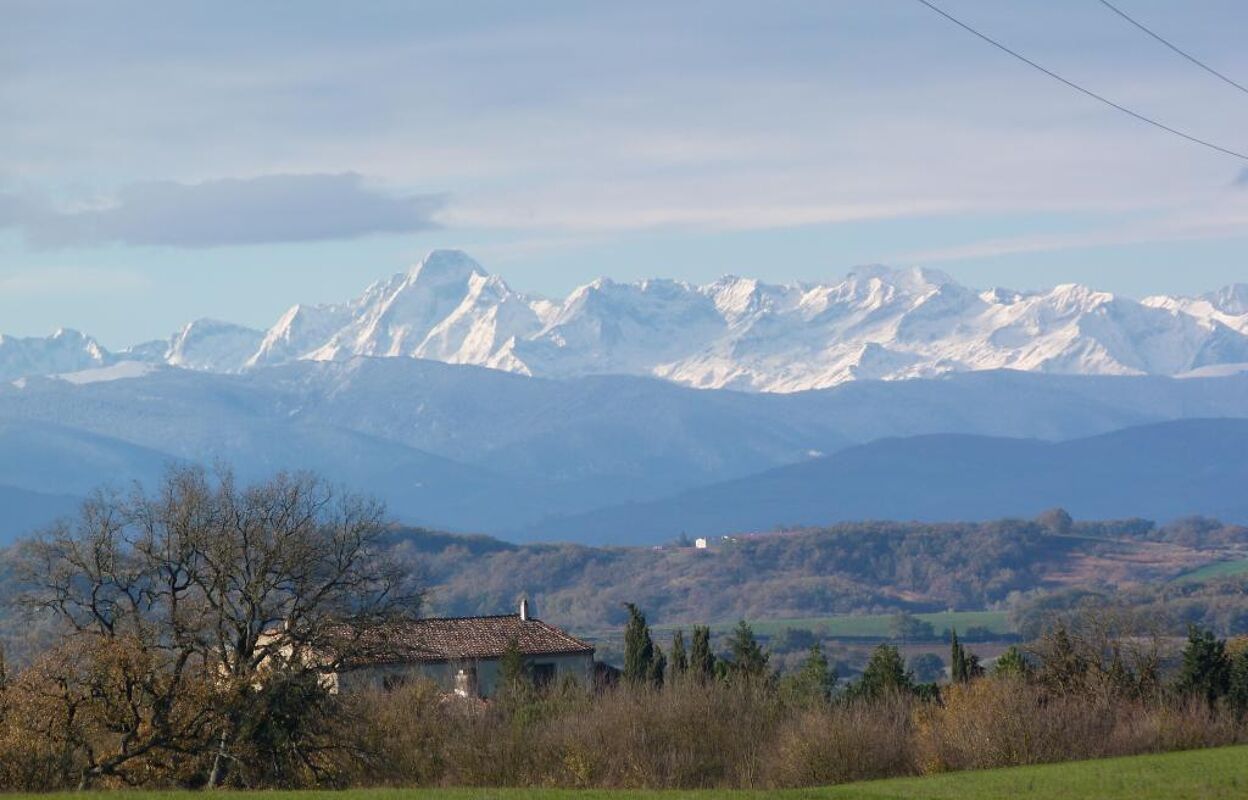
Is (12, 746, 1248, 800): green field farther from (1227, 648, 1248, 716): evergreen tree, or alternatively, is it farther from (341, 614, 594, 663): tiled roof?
(341, 614, 594, 663): tiled roof

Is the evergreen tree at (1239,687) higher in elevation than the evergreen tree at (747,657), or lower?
lower

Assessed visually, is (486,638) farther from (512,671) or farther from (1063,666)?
(1063,666)

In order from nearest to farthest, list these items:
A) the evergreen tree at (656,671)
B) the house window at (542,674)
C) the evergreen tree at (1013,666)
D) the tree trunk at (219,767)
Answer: the tree trunk at (219,767)
the evergreen tree at (1013,666)
the evergreen tree at (656,671)
the house window at (542,674)

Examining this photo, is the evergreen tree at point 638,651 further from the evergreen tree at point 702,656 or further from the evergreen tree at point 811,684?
the evergreen tree at point 811,684

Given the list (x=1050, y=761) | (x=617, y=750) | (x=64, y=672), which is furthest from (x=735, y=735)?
(x=64, y=672)

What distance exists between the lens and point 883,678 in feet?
267

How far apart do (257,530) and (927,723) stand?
83.4 ft

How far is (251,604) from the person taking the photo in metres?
56.3

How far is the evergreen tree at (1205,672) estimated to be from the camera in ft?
247

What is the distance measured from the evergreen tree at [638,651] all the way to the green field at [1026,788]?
2743cm

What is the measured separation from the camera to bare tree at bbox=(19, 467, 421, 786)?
2025 inches

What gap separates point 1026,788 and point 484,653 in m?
40.2

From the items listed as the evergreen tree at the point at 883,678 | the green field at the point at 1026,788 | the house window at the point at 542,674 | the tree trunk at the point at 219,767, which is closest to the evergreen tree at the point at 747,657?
the evergreen tree at the point at 883,678

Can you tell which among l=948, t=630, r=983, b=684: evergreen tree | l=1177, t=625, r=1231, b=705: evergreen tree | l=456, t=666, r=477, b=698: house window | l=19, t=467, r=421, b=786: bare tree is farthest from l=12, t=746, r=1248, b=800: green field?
l=456, t=666, r=477, b=698: house window
